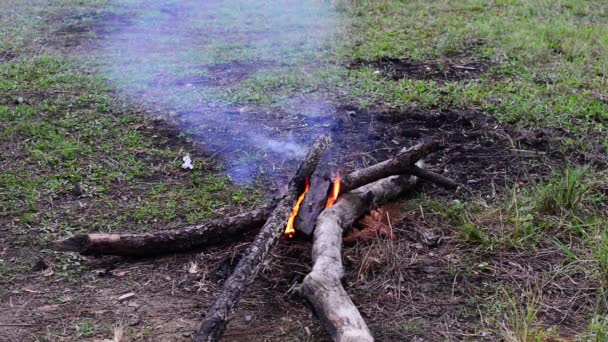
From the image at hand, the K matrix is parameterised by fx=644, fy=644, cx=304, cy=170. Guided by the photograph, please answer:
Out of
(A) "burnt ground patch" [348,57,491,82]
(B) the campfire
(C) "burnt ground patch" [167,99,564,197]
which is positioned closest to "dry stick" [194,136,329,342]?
(B) the campfire

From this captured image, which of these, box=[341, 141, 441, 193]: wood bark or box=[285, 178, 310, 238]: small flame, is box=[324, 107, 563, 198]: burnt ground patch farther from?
box=[285, 178, 310, 238]: small flame

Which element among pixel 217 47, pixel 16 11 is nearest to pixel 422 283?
pixel 217 47

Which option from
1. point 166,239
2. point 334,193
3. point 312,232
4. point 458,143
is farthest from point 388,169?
point 166,239

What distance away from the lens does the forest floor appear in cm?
304

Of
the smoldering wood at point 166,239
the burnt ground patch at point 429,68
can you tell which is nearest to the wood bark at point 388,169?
the smoldering wood at point 166,239

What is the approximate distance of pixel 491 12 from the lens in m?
8.70

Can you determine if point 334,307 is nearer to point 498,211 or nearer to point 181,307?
point 181,307

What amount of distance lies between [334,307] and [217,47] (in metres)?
5.44

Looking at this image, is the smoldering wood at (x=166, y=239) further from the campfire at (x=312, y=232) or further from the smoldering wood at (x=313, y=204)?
the smoldering wood at (x=313, y=204)

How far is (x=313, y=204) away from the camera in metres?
3.53

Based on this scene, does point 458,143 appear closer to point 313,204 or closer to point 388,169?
point 388,169

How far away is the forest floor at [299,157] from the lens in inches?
120

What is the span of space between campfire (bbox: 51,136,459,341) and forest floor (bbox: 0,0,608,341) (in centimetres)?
10

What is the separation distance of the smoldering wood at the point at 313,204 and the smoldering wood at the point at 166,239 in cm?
17
